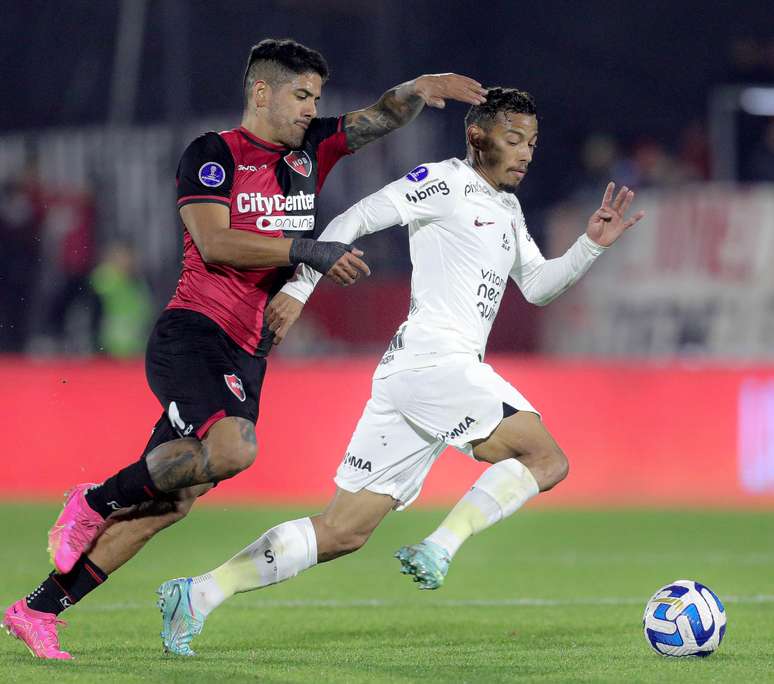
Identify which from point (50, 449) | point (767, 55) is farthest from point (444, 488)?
point (767, 55)

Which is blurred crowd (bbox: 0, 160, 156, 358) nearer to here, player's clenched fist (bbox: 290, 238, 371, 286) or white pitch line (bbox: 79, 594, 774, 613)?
white pitch line (bbox: 79, 594, 774, 613)

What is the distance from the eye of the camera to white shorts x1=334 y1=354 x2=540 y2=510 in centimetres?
609

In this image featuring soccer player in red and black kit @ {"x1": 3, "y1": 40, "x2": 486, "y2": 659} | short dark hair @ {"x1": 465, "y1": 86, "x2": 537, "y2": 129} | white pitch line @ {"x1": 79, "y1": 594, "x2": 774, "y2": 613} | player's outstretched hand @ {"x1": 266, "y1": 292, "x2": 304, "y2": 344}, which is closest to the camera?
soccer player in red and black kit @ {"x1": 3, "y1": 40, "x2": 486, "y2": 659}

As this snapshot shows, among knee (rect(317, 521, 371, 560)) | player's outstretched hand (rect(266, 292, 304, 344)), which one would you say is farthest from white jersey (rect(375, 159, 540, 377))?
knee (rect(317, 521, 371, 560))

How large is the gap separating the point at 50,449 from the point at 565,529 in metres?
4.71

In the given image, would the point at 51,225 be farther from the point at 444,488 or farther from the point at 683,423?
the point at 683,423

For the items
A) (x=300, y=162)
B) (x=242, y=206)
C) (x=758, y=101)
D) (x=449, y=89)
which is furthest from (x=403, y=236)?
(x=242, y=206)

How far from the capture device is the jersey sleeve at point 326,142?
6.58m

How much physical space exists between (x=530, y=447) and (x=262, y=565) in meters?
1.17

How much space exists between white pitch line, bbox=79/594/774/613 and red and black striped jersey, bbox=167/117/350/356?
7.43 feet

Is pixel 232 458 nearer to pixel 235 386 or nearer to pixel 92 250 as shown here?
pixel 235 386

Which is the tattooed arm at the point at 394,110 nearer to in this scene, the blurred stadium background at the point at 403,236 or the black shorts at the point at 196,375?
the black shorts at the point at 196,375

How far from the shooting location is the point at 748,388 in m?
14.2

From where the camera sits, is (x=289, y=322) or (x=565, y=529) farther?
(x=565, y=529)
